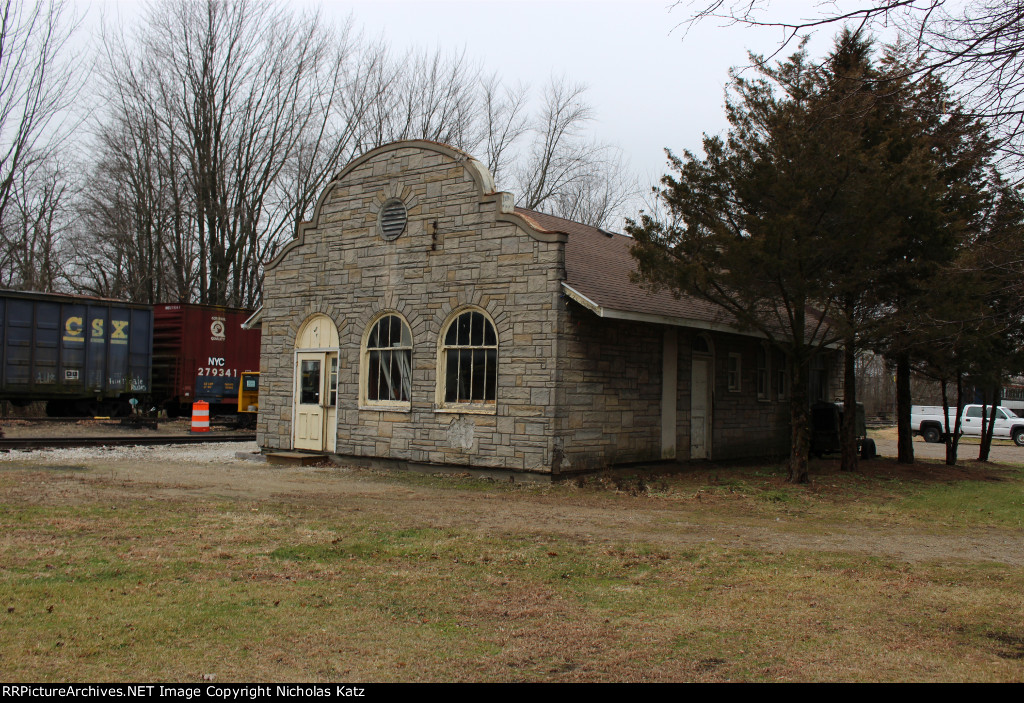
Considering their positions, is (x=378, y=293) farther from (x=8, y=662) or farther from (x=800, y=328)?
(x=8, y=662)

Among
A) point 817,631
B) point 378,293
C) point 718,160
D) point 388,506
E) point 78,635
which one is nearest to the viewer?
point 78,635

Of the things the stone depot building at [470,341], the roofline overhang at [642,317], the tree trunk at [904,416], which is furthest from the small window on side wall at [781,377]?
the roofline overhang at [642,317]

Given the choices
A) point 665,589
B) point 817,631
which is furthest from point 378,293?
point 817,631

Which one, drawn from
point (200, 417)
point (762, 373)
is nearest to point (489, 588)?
point (762, 373)

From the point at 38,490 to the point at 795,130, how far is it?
11.4 meters

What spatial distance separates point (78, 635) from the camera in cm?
503

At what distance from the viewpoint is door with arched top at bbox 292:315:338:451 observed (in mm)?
16484

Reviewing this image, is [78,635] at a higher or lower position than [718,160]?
lower

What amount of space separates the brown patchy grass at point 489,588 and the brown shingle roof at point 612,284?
352 cm

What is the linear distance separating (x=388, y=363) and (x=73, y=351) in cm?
1232

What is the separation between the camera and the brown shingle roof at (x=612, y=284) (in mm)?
13727

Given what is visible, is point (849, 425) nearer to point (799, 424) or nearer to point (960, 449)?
point (799, 424)

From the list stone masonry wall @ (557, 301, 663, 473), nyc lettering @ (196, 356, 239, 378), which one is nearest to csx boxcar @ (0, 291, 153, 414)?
nyc lettering @ (196, 356, 239, 378)

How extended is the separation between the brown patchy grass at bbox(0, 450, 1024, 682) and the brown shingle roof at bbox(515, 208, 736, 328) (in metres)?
3.52
